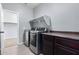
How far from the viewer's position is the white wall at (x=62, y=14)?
178cm

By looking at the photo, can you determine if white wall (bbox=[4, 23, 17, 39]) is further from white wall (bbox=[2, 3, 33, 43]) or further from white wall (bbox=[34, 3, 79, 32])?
white wall (bbox=[34, 3, 79, 32])

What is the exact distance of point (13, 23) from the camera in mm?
2150

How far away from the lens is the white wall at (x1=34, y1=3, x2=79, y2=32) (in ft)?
5.83

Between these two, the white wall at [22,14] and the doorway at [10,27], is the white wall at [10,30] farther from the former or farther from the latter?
the white wall at [22,14]

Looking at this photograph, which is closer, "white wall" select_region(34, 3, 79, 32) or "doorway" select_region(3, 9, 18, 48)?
"white wall" select_region(34, 3, 79, 32)

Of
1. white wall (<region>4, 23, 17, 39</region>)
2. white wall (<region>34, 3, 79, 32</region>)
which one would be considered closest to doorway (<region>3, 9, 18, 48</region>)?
white wall (<region>4, 23, 17, 39</region>)

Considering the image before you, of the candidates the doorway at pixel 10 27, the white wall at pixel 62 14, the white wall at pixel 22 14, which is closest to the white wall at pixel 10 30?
the doorway at pixel 10 27

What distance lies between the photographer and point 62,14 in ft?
6.75

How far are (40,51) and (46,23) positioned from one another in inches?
30.1

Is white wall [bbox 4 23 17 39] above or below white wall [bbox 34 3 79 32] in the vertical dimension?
below

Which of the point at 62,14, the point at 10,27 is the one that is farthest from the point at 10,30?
the point at 62,14

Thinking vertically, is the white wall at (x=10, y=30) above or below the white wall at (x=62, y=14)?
below

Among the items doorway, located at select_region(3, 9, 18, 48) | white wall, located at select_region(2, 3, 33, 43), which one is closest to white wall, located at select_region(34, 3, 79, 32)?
white wall, located at select_region(2, 3, 33, 43)

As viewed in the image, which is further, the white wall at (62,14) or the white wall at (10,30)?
the white wall at (10,30)
